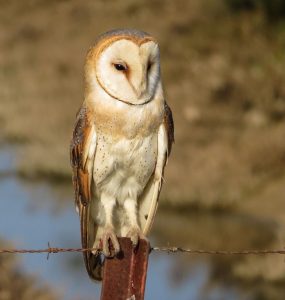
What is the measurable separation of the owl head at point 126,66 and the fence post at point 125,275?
1064 mm

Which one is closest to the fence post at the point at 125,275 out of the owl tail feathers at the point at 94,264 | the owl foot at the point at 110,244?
the owl foot at the point at 110,244

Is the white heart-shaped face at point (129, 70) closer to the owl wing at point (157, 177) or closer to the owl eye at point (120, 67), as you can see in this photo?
the owl eye at point (120, 67)

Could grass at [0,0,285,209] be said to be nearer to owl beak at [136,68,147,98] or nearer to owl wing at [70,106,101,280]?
owl wing at [70,106,101,280]

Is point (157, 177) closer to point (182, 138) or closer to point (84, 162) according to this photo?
point (84, 162)

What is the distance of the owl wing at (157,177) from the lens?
585 cm

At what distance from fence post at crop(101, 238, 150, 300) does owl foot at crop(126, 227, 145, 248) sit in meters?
0.15

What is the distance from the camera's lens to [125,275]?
4.73 meters

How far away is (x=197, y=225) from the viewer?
13.4m

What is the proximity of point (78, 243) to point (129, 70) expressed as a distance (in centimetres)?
634

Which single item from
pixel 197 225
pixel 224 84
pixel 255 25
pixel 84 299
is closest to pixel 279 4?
pixel 255 25

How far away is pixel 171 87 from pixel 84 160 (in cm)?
1341

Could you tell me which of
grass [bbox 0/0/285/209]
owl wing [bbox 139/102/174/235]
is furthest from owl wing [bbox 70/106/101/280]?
grass [bbox 0/0/285/209]

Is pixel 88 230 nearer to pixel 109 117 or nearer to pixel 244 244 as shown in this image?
pixel 109 117

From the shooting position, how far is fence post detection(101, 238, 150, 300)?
15.4ft
